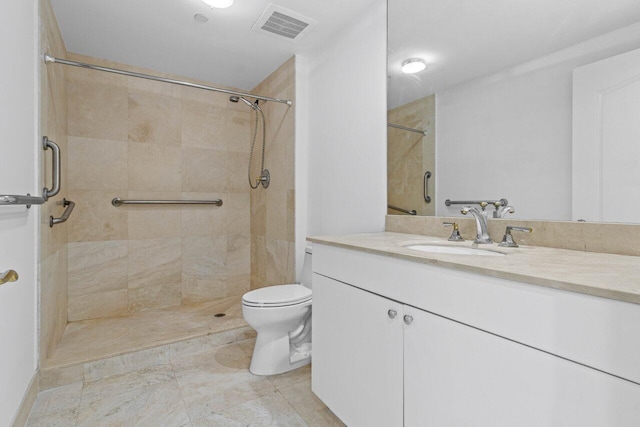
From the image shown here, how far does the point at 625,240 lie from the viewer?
1.00 metres

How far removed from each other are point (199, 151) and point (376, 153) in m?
1.87

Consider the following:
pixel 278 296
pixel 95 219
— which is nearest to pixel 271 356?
pixel 278 296

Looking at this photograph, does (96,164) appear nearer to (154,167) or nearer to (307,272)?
(154,167)

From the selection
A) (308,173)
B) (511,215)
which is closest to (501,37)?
(511,215)

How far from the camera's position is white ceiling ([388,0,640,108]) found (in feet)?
3.67

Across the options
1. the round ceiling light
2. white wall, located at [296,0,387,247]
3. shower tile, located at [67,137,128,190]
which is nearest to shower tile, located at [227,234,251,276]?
white wall, located at [296,0,387,247]

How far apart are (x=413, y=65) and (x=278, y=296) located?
1531 millimetres

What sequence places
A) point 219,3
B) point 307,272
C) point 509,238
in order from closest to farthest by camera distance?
point 509,238 < point 219,3 < point 307,272

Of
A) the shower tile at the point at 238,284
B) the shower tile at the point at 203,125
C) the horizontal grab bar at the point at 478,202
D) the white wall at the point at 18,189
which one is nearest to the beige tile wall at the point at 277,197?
the shower tile at the point at 238,284

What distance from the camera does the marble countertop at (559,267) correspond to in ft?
1.98

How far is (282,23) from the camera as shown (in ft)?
6.70

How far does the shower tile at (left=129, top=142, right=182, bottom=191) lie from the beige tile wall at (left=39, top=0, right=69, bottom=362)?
1.51 ft

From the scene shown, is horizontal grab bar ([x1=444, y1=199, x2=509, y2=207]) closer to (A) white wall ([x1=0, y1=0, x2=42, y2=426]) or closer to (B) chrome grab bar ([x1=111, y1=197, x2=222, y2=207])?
(A) white wall ([x1=0, y1=0, x2=42, y2=426])

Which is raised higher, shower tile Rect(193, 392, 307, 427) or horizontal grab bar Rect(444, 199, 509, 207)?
horizontal grab bar Rect(444, 199, 509, 207)
